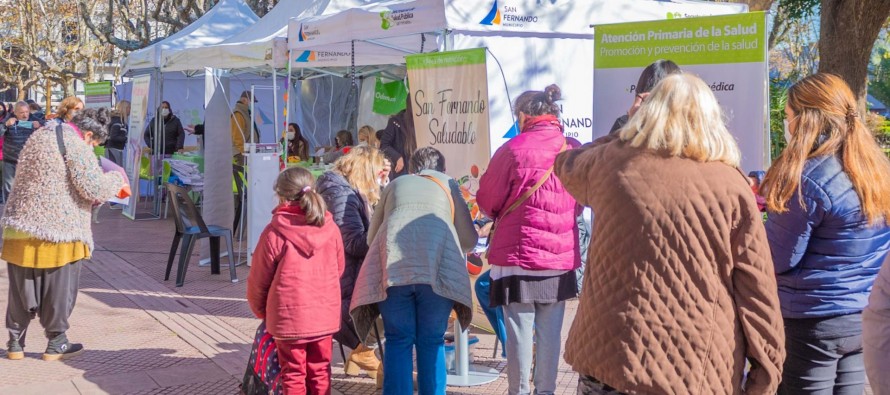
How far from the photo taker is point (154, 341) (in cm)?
676

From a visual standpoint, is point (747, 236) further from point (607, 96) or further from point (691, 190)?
point (607, 96)

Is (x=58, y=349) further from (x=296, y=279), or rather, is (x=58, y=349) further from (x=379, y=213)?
(x=379, y=213)

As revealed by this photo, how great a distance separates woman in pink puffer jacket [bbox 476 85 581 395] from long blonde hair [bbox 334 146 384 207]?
889mm

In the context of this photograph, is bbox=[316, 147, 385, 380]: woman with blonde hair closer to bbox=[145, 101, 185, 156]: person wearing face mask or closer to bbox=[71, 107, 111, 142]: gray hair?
bbox=[71, 107, 111, 142]: gray hair

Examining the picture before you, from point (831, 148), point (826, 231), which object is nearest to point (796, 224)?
point (826, 231)

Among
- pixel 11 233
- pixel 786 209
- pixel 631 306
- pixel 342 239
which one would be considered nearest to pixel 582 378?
pixel 631 306

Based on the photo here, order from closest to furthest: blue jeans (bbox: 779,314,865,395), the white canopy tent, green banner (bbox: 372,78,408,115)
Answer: blue jeans (bbox: 779,314,865,395) < the white canopy tent < green banner (bbox: 372,78,408,115)

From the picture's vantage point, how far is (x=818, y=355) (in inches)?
127

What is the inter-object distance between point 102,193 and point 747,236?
14.8 ft

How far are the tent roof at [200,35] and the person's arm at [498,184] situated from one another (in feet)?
29.8

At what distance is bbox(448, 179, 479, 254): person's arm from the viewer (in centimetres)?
462

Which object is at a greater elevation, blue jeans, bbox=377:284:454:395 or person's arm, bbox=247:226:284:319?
person's arm, bbox=247:226:284:319

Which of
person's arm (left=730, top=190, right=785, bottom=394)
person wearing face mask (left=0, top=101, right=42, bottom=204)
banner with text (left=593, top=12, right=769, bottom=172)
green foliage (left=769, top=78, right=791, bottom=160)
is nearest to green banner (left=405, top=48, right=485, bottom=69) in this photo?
banner with text (left=593, top=12, right=769, bottom=172)

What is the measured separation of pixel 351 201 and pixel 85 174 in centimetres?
196
